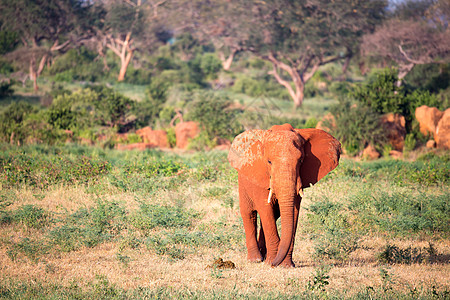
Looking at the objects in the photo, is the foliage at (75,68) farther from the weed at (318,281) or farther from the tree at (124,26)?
the weed at (318,281)

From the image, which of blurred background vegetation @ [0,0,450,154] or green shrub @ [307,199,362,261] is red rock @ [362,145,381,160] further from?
green shrub @ [307,199,362,261]

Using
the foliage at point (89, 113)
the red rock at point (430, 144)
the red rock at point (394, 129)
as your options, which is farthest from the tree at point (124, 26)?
the red rock at point (430, 144)

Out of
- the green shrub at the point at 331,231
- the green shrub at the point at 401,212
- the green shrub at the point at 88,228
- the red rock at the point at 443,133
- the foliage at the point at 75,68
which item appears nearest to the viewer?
the green shrub at the point at 331,231

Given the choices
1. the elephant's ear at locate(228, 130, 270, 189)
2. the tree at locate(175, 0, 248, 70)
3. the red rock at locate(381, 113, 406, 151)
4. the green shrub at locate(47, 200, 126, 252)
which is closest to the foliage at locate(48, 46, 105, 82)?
the tree at locate(175, 0, 248, 70)

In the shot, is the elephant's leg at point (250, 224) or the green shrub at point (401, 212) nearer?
the elephant's leg at point (250, 224)

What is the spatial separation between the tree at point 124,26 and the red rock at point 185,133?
20916 millimetres

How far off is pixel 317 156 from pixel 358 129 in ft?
43.4

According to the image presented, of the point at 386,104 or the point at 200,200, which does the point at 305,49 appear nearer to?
Answer: the point at 386,104

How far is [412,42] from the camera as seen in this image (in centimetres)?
3022

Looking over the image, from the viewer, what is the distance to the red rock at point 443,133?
19.2 m

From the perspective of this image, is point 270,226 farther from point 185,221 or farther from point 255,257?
point 185,221

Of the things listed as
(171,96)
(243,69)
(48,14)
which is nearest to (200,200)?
(171,96)

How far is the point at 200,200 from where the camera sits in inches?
440

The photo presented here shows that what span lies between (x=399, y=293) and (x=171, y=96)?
27402 mm
